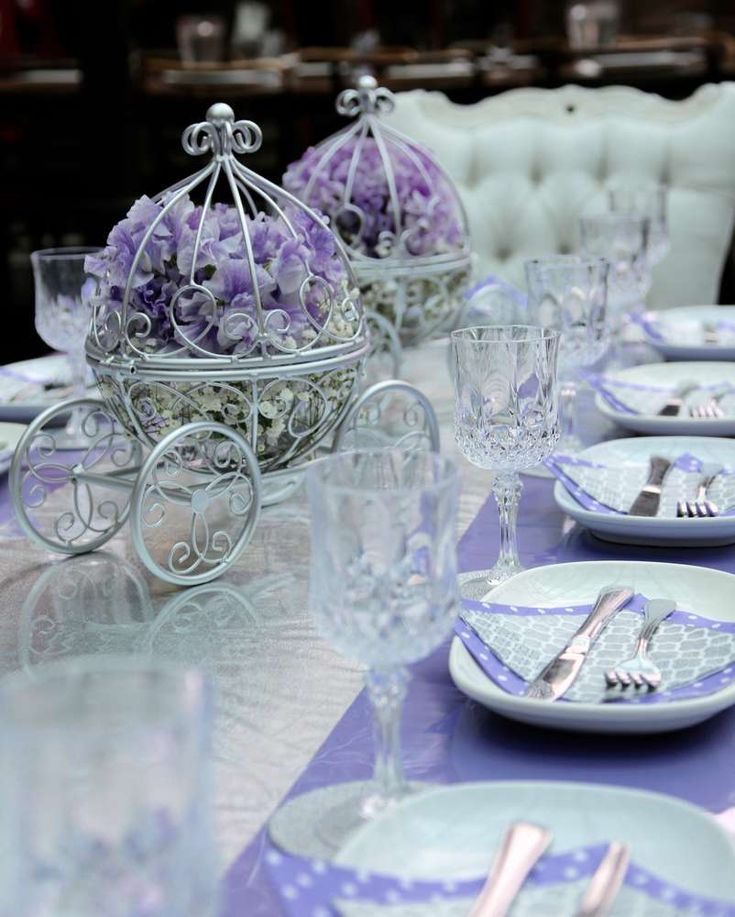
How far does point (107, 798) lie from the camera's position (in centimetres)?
42

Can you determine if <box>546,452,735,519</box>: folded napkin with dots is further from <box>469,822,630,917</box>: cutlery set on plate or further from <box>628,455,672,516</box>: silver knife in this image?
<box>469,822,630,917</box>: cutlery set on plate

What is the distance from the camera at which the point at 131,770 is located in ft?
1.36

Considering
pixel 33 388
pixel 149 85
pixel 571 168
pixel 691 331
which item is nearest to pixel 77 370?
pixel 33 388

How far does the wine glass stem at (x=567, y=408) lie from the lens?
128 cm

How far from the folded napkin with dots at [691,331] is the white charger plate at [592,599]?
0.79 meters

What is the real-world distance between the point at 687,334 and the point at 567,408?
1.60 ft

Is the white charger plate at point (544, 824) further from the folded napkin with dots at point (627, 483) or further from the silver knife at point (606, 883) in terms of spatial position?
the folded napkin with dots at point (627, 483)

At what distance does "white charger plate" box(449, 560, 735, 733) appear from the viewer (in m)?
0.67

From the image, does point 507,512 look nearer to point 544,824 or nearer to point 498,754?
point 498,754

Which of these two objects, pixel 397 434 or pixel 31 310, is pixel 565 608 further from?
pixel 31 310

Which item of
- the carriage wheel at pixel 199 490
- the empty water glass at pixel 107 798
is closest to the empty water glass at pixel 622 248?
the carriage wheel at pixel 199 490

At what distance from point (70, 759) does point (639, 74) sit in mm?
4318

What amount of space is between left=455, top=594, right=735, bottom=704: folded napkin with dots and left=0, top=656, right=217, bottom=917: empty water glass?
0.32 m

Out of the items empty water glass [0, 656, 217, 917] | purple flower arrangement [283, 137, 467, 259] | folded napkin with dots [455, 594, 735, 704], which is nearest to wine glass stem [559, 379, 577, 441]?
purple flower arrangement [283, 137, 467, 259]
